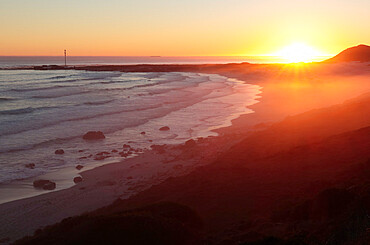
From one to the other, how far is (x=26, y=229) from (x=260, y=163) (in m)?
7.48

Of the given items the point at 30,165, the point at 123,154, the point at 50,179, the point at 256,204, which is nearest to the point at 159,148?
the point at 123,154

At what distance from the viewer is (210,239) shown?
8172 millimetres

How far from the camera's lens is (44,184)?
13.3 metres

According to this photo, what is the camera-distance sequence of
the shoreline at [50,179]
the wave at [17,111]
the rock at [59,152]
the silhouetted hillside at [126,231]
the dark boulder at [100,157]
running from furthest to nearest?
the wave at [17,111]
the rock at [59,152]
the dark boulder at [100,157]
the shoreline at [50,179]
the silhouetted hillside at [126,231]

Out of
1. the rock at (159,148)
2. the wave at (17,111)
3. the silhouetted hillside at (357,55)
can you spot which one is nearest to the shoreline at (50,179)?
the rock at (159,148)

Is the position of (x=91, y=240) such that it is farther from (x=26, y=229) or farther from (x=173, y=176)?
(x=173, y=176)

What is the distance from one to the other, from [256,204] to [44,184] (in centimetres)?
736

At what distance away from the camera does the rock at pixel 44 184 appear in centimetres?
1304

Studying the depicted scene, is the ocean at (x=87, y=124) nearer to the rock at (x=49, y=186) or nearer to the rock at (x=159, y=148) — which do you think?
the rock at (x=159, y=148)

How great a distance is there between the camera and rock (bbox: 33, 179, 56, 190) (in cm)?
1304

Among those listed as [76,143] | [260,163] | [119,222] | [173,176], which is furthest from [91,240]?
[76,143]

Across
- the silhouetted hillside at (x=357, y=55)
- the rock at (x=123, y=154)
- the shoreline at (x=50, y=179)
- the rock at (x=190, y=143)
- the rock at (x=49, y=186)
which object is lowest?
the shoreline at (x=50, y=179)

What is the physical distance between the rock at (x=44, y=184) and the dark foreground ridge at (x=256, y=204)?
3.00 metres

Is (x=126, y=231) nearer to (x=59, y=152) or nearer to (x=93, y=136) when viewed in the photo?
(x=59, y=152)
